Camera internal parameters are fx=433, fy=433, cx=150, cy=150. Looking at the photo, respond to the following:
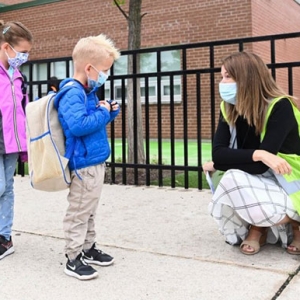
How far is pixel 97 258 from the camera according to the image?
282 cm

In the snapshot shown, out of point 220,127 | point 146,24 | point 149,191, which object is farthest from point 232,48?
point 220,127

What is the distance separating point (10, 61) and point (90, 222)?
1.22 meters

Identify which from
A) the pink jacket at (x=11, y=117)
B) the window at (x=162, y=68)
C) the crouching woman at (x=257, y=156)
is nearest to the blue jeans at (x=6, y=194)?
the pink jacket at (x=11, y=117)

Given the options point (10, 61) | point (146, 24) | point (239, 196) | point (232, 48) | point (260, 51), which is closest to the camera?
point (239, 196)

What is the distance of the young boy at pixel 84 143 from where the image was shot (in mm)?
2533

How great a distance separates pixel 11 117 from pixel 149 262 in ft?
4.45

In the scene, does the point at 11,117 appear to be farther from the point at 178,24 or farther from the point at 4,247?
the point at 178,24

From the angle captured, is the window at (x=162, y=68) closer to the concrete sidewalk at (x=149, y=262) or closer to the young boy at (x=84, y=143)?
the concrete sidewalk at (x=149, y=262)

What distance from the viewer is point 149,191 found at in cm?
525

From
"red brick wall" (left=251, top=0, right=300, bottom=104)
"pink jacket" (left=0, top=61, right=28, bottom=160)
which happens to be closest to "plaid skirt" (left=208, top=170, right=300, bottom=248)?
"pink jacket" (left=0, top=61, right=28, bottom=160)

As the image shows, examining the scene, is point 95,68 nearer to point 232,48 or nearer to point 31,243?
point 31,243

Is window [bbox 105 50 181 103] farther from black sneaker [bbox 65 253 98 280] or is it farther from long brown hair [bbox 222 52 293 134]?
black sneaker [bbox 65 253 98 280]

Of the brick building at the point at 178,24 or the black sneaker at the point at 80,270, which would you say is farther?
the brick building at the point at 178,24

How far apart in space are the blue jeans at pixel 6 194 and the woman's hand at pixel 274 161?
1678 mm
